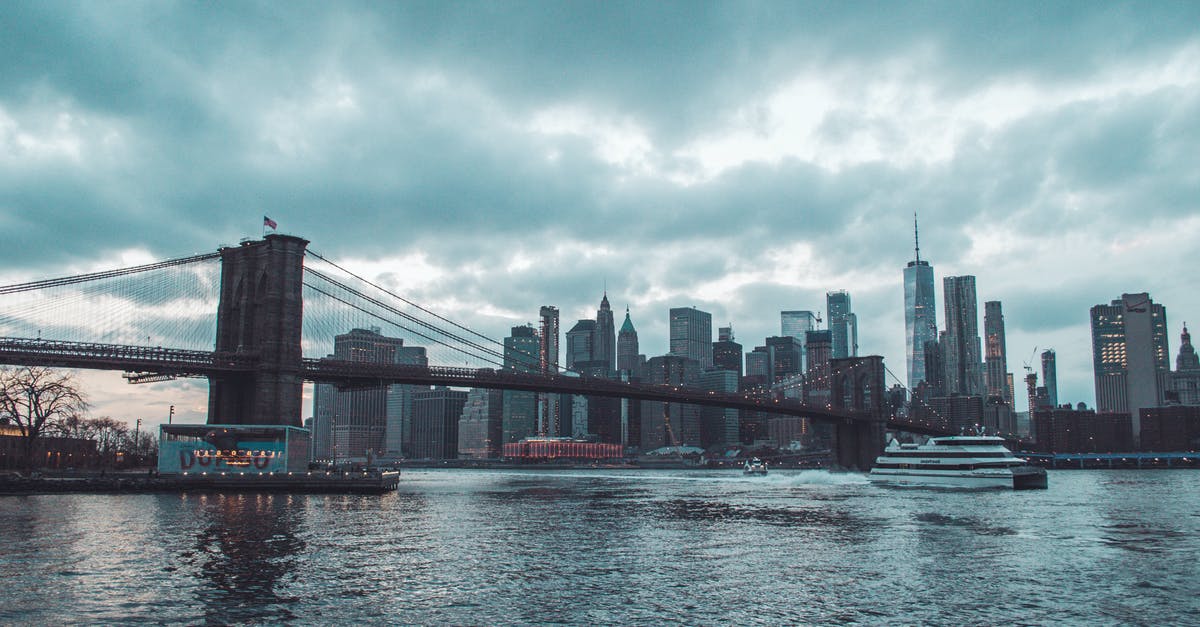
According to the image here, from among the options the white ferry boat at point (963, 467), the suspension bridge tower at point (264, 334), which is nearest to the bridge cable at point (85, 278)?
the suspension bridge tower at point (264, 334)

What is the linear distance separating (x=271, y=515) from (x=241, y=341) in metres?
32.8

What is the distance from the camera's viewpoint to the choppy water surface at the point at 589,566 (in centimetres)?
2353

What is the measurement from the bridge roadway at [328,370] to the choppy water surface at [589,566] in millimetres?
15230

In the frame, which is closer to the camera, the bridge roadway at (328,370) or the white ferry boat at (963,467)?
the bridge roadway at (328,370)

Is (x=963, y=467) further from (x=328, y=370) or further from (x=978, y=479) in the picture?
(x=328, y=370)

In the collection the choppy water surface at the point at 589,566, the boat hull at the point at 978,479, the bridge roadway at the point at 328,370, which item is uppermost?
the bridge roadway at the point at 328,370

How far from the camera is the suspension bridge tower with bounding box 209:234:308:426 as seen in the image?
7512cm

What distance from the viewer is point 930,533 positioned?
42562 millimetres

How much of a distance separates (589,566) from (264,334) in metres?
53.3

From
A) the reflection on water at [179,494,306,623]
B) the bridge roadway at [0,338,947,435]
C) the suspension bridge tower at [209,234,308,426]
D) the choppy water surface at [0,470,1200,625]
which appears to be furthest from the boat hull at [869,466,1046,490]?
the reflection on water at [179,494,306,623]

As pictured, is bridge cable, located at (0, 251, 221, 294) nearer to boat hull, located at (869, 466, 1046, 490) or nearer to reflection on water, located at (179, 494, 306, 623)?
reflection on water, located at (179, 494, 306, 623)

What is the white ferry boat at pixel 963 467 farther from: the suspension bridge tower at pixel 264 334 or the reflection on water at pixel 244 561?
the reflection on water at pixel 244 561

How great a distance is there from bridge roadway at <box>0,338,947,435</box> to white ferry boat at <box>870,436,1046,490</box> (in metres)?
31.1

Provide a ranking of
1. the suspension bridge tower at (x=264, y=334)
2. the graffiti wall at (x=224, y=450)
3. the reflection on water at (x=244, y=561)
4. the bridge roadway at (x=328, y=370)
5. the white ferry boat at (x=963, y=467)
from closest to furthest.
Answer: the reflection on water at (x=244, y=561) → the bridge roadway at (x=328, y=370) → the graffiti wall at (x=224, y=450) → the suspension bridge tower at (x=264, y=334) → the white ferry boat at (x=963, y=467)
